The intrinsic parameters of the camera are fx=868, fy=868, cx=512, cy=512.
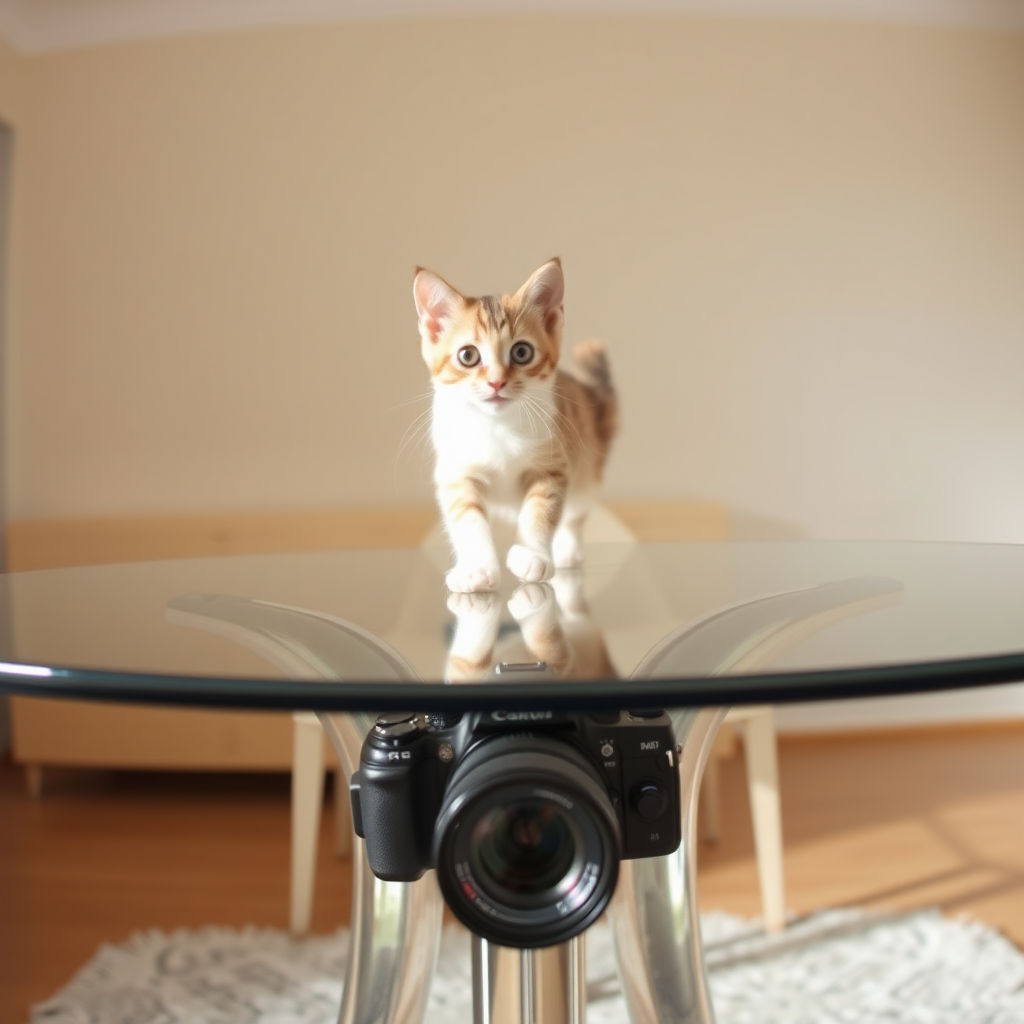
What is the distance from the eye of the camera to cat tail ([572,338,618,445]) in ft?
3.28

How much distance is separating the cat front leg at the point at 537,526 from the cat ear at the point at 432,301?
16 cm

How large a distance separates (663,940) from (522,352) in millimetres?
570

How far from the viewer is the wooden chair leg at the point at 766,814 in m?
1.52

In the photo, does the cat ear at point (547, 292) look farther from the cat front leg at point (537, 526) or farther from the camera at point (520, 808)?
the camera at point (520, 808)

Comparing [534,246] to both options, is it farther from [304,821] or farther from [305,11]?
[304,821]

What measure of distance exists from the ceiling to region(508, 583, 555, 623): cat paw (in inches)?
92.8

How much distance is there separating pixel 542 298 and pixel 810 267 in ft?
6.95

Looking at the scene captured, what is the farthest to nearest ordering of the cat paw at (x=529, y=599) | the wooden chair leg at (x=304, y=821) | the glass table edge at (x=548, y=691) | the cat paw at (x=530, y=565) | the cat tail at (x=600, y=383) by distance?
the wooden chair leg at (x=304, y=821), the cat tail at (x=600, y=383), the cat paw at (x=530, y=565), the cat paw at (x=529, y=599), the glass table edge at (x=548, y=691)

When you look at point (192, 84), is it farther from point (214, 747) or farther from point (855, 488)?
point (855, 488)

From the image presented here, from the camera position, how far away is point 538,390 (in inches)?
29.3

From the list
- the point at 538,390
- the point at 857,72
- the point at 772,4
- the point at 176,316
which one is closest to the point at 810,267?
the point at 857,72

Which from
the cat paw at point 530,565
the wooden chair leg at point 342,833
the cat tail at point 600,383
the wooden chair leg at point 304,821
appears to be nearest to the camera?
the cat paw at point 530,565

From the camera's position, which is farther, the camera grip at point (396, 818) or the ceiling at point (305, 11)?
the ceiling at point (305, 11)

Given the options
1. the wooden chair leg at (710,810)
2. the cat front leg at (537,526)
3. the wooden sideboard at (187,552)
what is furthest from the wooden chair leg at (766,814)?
the cat front leg at (537,526)
